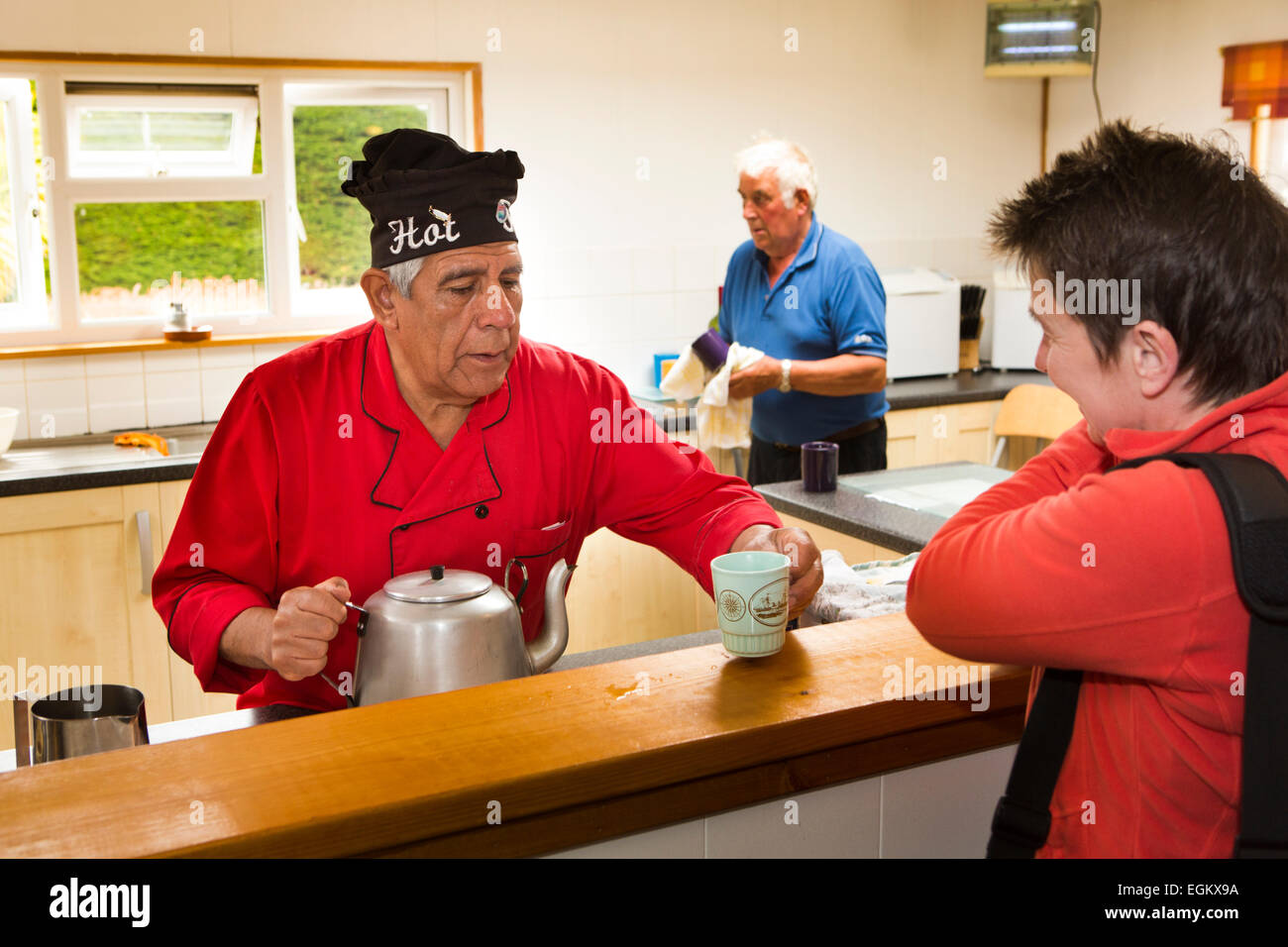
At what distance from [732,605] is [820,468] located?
4.73 feet

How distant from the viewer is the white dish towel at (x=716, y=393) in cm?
317

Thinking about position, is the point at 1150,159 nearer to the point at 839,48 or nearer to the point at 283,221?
the point at 283,221

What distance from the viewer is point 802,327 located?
3266mm

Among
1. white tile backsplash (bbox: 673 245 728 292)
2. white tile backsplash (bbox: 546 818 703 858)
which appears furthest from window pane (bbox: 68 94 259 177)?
white tile backsplash (bbox: 546 818 703 858)

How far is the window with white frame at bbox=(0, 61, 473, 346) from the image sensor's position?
134 inches

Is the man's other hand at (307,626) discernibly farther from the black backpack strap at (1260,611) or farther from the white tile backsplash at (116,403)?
the white tile backsplash at (116,403)

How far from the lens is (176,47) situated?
341 centimetres

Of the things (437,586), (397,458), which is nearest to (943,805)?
(437,586)

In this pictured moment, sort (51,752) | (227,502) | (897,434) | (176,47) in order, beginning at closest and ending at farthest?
(51,752)
(227,502)
(176,47)
(897,434)

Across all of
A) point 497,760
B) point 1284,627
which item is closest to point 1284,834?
point 1284,627

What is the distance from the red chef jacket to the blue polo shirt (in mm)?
1607

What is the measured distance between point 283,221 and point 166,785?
117 inches

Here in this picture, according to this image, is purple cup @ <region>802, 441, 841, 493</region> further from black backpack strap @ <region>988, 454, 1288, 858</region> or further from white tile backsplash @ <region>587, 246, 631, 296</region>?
black backpack strap @ <region>988, 454, 1288, 858</region>

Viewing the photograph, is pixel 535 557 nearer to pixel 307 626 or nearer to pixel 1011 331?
pixel 307 626
